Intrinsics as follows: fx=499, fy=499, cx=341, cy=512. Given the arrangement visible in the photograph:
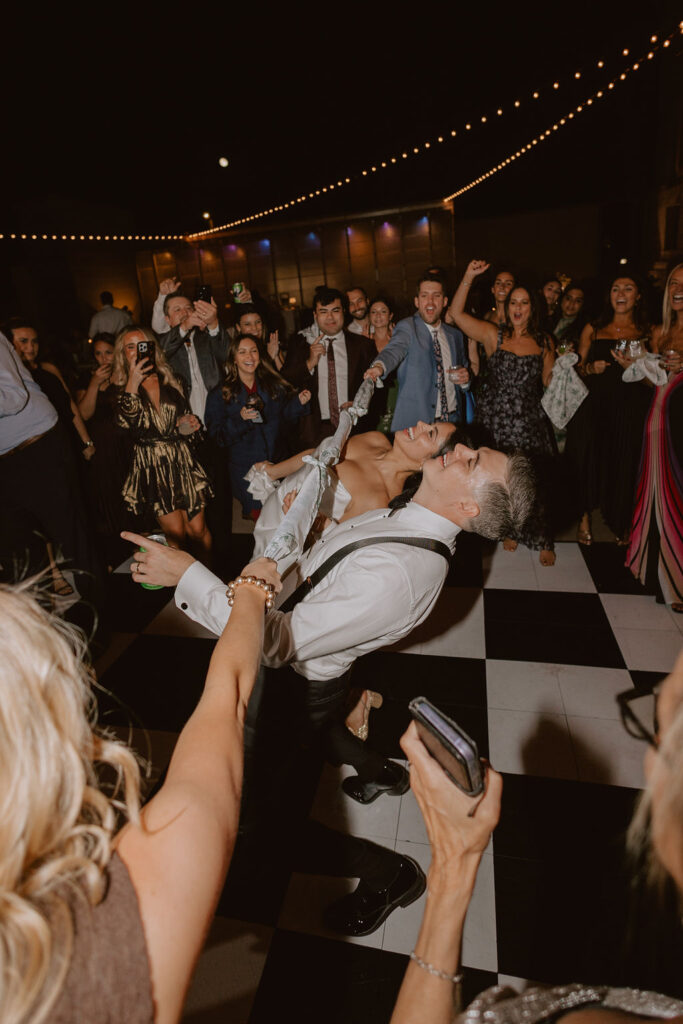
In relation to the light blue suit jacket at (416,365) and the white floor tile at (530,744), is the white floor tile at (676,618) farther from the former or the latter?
the light blue suit jacket at (416,365)

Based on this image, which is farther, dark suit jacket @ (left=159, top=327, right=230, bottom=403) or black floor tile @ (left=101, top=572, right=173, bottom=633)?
dark suit jacket @ (left=159, top=327, right=230, bottom=403)

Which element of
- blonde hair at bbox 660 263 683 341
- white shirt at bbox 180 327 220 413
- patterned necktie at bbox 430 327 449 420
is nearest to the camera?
blonde hair at bbox 660 263 683 341

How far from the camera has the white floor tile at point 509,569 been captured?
2918mm

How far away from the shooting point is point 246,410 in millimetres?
3074

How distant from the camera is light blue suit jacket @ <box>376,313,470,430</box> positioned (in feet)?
10.5

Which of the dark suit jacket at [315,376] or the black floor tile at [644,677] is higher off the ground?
Result: the dark suit jacket at [315,376]

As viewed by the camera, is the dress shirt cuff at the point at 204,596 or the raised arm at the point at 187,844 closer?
the raised arm at the point at 187,844

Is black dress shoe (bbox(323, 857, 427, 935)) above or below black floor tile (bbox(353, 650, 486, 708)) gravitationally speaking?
below

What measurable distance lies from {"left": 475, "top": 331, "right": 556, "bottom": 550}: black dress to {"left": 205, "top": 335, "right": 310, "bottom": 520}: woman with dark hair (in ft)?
4.57

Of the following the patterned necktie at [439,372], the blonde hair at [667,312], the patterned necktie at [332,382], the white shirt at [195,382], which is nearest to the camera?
the blonde hair at [667,312]

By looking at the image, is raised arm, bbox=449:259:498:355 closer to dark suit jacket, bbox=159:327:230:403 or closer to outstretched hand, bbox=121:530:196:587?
dark suit jacket, bbox=159:327:230:403

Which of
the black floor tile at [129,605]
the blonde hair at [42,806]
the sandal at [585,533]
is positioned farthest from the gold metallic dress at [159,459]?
the sandal at [585,533]

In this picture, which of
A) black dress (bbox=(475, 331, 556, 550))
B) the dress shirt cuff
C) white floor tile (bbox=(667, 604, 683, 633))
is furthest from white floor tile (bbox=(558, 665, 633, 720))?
the dress shirt cuff

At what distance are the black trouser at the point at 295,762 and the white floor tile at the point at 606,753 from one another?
0.80 m
